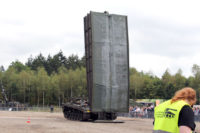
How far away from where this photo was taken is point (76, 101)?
2566 cm

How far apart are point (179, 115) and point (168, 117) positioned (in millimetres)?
118

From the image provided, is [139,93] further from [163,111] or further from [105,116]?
[163,111]

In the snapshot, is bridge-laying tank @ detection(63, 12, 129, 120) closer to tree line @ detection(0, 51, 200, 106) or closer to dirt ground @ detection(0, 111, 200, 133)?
dirt ground @ detection(0, 111, 200, 133)

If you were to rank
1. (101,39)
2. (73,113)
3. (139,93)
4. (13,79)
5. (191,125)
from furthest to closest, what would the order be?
(13,79)
(139,93)
(73,113)
(101,39)
(191,125)

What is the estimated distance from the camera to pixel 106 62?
21484mm

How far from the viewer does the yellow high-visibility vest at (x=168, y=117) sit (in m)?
3.29

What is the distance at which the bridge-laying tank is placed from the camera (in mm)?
21234

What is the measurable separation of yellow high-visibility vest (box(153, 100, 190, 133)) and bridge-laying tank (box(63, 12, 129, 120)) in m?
Answer: 17.7

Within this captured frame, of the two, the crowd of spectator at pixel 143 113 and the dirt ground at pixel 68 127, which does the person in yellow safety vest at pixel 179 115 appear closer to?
the dirt ground at pixel 68 127

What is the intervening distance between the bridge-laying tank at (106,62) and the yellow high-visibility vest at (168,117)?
58.2 feet

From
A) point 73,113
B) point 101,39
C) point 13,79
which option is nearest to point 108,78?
point 101,39

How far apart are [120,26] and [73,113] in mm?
7088

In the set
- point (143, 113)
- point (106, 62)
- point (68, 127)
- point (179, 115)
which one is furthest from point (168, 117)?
point (143, 113)

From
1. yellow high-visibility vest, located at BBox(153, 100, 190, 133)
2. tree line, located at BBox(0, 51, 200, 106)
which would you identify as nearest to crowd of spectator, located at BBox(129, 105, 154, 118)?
yellow high-visibility vest, located at BBox(153, 100, 190, 133)
